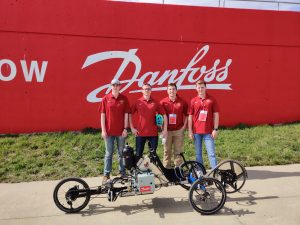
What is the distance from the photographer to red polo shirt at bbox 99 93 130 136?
4.86 meters

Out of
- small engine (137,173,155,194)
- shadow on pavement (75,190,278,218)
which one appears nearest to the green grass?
shadow on pavement (75,190,278,218)

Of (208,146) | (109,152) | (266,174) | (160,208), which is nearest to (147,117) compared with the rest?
(109,152)

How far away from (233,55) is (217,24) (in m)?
0.99

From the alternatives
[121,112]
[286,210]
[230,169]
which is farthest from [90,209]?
[286,210]

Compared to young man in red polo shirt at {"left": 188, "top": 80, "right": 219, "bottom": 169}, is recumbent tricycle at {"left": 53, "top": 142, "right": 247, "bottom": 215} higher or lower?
lower

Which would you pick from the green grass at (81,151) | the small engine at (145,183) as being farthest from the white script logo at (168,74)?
the small engine at (145,183)

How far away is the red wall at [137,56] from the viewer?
7.86 metres

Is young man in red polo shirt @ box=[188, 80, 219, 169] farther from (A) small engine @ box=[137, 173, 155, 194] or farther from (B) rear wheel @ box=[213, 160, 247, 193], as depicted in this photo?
(A) small engine @ box=[137, 173, 155, 194]

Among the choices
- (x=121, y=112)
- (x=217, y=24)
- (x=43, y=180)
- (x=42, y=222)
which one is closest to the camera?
(x=42, y=222)

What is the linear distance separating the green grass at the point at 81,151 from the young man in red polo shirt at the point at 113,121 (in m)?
1.26

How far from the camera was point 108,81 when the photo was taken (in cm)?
829

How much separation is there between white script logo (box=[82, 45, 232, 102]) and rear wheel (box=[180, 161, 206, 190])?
4072 millimetres

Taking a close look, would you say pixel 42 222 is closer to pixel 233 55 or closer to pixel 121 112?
pixel 121 112

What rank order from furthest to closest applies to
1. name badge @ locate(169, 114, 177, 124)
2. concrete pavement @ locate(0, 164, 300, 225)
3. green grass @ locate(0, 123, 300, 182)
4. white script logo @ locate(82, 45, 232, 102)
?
white script logo @ locate(82, 45, 232, 102) → green grass @ locate(0, 123, 300, 182) → name badge @ locate(169, 114, 177, 124) → concrete pavement @ locate(0, 164, 300, 225)
